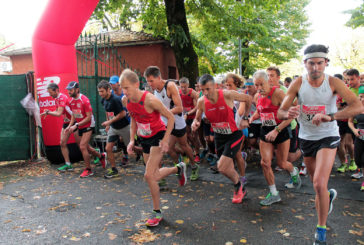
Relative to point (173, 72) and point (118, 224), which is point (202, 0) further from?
point (118, 224)

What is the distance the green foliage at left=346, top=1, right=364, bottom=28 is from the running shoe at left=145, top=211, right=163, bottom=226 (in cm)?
1595

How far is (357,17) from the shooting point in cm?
1530

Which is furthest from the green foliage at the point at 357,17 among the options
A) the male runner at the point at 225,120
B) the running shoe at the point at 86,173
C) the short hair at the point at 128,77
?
the short hair at the point at 128,77

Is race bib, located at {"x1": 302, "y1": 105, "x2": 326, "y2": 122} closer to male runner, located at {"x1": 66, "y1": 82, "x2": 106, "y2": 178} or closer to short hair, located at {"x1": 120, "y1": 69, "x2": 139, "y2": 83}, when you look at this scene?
→ short hair, located at {"x1": 120, "y1": 69, "x2": 139, "y2": 83}

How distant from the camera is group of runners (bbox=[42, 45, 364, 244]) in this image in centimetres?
337

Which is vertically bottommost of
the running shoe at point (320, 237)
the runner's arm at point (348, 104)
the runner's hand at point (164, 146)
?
the running shoe at point (320, 237)

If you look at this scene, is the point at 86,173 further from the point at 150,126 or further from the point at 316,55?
the point at 316,55

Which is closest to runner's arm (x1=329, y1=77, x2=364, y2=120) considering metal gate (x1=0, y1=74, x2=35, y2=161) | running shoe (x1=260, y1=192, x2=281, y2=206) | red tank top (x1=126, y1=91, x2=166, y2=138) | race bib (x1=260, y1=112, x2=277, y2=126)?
race bib (x1=260, y1=112, x2=277, y2=126)

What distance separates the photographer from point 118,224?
409cm

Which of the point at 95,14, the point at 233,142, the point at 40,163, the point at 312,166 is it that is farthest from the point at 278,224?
the point at 95,14

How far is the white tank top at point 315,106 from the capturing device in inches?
133

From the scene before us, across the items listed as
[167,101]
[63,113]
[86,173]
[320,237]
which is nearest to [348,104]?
[320,237]

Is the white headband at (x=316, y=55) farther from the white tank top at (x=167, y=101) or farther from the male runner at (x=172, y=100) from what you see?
the white tank top at (x=167, y=101)

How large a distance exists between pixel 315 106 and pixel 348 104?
33 cm
